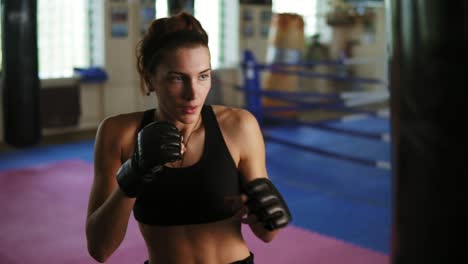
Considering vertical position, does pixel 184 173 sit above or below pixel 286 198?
above

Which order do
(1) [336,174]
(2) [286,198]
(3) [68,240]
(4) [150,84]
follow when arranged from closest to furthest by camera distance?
(4) [150,84], (3) [68,240], (2) [286,198], (1) [336,174]

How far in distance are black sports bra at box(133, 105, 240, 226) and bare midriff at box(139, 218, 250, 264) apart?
0.9 inches

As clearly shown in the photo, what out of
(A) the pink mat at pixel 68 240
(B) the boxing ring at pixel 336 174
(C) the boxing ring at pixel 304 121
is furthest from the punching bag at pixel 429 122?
(C) the boxing ring at pixel 304 121

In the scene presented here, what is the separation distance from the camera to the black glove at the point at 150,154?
4.09 feet

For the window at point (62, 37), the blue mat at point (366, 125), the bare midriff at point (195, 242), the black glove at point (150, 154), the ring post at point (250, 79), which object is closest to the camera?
the black glove at point (150, 154)

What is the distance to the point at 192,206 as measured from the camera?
4.75ft

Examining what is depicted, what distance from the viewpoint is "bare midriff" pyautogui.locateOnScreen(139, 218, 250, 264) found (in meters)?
1.47

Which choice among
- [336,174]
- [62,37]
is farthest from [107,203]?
[62,37]

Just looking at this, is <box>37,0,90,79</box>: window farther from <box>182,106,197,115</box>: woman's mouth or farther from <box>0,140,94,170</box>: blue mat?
<box>182,106,197,115</box>: woman's mouth

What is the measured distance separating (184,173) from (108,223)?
213 millimetres

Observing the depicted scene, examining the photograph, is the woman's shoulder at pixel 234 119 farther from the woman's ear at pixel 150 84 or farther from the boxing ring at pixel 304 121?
the boxing ring at pixel 304 121

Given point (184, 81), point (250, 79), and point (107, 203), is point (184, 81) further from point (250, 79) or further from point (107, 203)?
point (250, 79)

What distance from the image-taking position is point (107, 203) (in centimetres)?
139

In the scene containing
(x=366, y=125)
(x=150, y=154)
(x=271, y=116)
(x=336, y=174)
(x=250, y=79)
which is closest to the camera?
(x=150, y=154)
